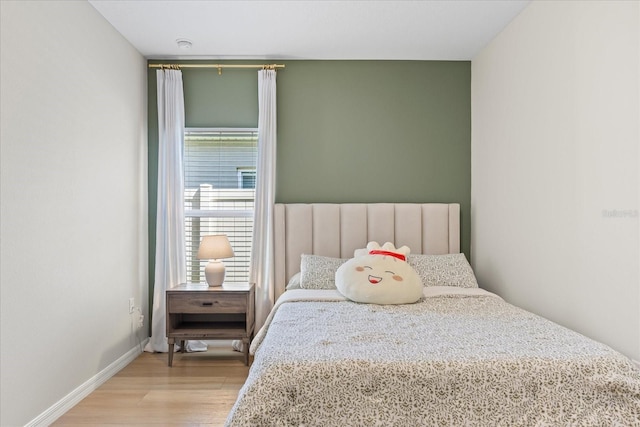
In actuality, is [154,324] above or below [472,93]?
below

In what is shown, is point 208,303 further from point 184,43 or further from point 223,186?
point 184,43

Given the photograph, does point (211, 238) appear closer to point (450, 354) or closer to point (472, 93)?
point (450, 354)

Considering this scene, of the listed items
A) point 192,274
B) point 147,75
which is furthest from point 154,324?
point 147,75

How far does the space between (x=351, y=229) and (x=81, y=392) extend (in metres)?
2.29

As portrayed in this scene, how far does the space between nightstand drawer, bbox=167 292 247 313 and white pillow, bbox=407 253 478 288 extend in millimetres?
1370

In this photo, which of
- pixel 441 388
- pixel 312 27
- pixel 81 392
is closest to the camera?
pixel 441 388

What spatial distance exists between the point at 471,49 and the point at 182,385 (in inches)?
136

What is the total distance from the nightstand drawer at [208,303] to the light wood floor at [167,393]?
43 cm

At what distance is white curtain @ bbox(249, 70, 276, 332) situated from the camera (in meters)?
3.88

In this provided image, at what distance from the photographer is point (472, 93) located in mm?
4062

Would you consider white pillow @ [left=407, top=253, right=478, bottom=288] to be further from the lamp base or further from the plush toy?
the lamp base

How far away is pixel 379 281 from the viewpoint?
2988 mm

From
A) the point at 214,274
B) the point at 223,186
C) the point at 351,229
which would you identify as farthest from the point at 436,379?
the point at 223,186

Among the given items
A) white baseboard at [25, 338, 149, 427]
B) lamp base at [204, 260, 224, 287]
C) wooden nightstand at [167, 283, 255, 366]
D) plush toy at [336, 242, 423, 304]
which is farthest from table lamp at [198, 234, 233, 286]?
plush toy at [336, 242, 423, 304]
